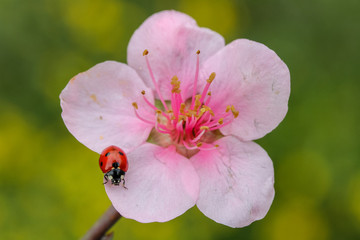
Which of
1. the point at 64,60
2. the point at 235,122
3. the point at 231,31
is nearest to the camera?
the point at 235,122

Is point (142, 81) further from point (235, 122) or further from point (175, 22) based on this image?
point (235, 122)

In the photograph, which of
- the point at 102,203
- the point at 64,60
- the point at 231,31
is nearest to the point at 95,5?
the point at 64,60

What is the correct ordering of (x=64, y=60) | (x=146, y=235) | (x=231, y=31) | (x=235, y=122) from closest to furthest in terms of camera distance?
(x=235, y=122) → (x=146, y=235) → (x=64, y=60) → (x=231, y=31)

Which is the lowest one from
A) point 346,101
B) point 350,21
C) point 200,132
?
point 346,101

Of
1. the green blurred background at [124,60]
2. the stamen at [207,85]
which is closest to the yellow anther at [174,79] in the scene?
the stamen at [207,85]

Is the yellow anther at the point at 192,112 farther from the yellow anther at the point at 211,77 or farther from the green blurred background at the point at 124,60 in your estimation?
the green blurred background at the point at 124,60

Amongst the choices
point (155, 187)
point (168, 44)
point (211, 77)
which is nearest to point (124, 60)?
point (168, 44)
